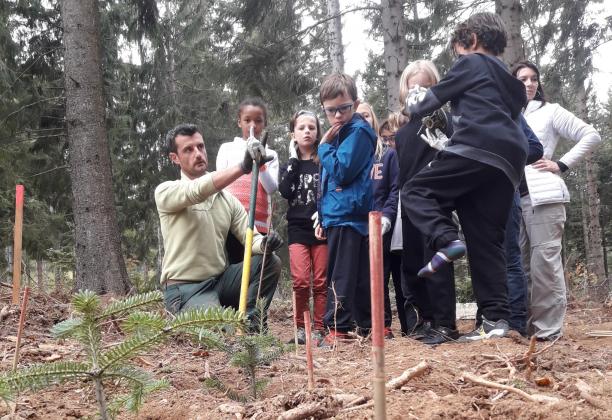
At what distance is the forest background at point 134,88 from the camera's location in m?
6.12

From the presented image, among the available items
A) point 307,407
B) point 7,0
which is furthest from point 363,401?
point 7,0

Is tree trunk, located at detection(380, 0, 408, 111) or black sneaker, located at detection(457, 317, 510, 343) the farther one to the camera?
tree trunk, located at detection(380, 0, 408, 111)

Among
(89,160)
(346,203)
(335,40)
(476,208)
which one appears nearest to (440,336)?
(476,208)

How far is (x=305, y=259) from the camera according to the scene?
14.8 feet

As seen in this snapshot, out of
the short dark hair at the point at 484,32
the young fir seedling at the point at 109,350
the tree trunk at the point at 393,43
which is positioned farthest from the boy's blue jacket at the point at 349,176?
the tree trunk at the point at 393,43

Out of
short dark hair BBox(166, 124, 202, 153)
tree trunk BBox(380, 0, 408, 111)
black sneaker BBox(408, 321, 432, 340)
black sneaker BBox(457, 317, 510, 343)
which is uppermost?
tree trunk BBox(380, 0, 408, 111)

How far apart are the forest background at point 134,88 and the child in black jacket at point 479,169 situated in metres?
3.11

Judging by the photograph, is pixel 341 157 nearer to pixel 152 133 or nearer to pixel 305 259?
pixel 305 259

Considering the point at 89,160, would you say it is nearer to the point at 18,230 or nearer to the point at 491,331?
the point at 18,230

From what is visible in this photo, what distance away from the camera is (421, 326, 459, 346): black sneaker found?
3559mm

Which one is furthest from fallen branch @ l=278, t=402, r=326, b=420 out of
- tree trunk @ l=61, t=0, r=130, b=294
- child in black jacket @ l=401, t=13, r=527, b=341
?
tree trunk @ l=61, t=0, r=130, b=294

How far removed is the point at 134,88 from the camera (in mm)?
13148

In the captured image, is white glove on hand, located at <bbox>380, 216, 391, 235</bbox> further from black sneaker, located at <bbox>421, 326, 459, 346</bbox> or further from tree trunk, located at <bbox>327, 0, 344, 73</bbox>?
tree trunk, located at <bbox>327, 0, 344, 73</bbox>

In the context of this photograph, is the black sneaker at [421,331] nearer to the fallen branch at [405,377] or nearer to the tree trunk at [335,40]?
the fallen branch at [405,377]
